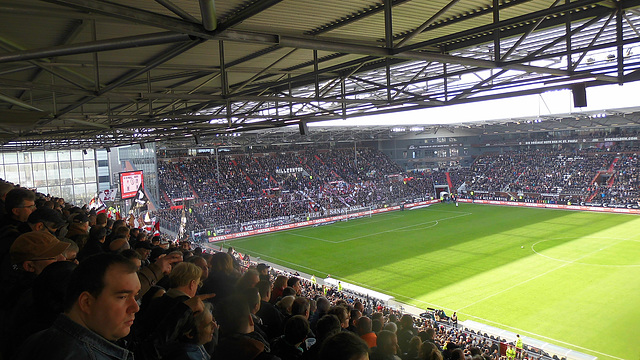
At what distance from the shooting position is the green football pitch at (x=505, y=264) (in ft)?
58.5

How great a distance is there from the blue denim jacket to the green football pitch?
17.1 m

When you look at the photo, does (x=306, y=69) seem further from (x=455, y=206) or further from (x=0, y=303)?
(x=455, y=206)

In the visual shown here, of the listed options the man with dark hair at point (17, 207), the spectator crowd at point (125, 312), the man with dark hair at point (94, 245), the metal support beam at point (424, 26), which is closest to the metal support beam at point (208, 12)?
the spectator crowd at point (125, 312)

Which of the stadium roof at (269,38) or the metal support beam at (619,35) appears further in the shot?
the metal support beam at (619,35)

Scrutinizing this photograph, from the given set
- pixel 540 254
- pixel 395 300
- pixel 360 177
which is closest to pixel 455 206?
pixel 360 177

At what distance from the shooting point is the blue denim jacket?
1.74 m

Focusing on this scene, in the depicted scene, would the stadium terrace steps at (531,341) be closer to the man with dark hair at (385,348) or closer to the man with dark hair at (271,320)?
the man with dark hair at (385,348)

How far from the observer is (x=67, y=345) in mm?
1776

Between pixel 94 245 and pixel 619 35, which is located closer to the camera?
pixel 94 245

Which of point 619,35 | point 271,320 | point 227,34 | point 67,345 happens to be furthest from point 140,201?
point 67,345

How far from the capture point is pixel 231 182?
5094 centimetres

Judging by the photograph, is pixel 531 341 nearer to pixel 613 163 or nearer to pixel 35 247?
pixel 35 247

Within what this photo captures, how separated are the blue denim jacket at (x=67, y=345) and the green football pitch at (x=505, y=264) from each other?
56.0ft

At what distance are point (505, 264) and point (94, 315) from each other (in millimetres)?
27458
